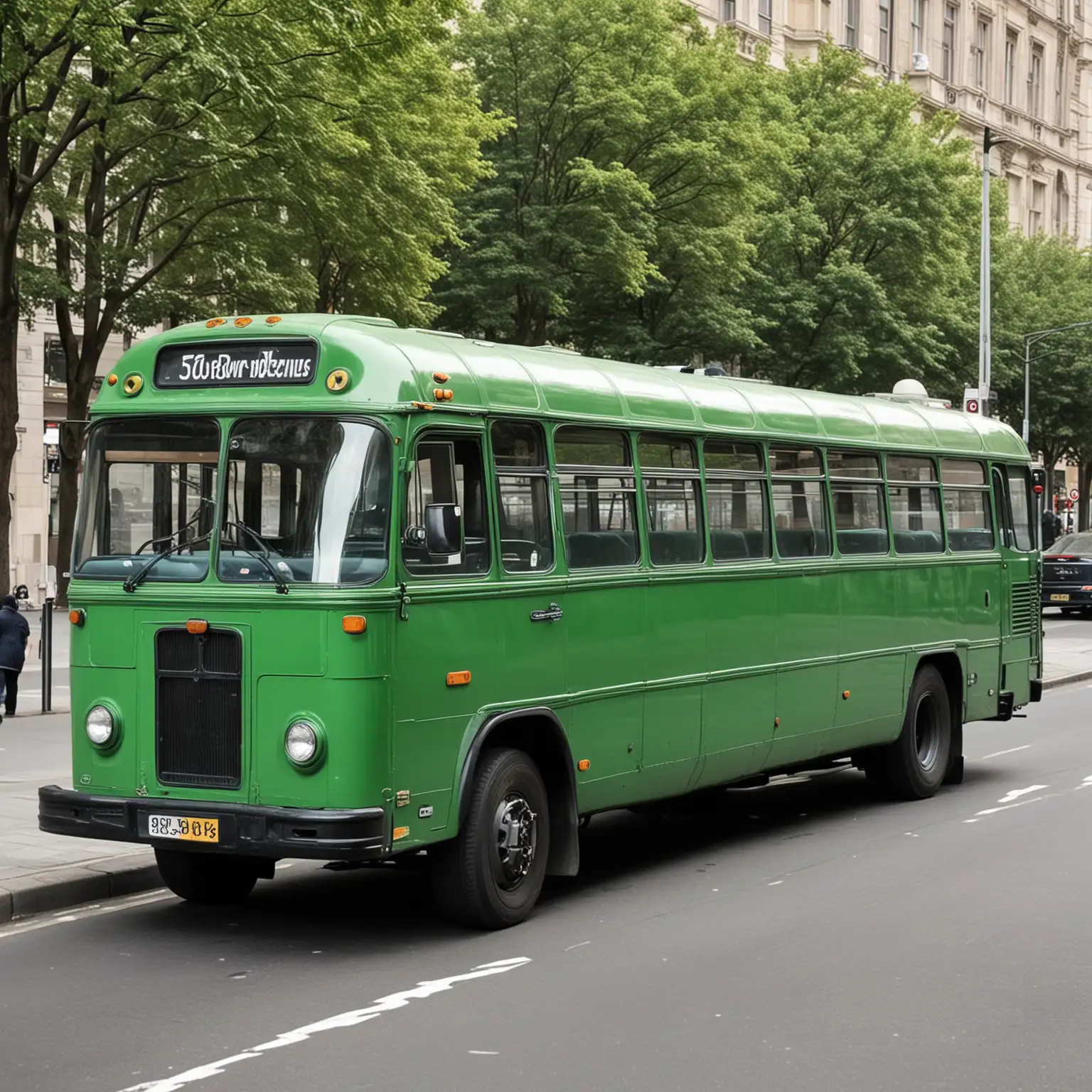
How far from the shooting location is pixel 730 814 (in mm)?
13328

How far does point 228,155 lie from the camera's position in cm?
2703

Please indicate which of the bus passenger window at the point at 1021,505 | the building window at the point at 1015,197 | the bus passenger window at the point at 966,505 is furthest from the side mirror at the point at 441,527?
the building window at the point at 1015,197

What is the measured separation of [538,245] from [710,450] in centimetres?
2547

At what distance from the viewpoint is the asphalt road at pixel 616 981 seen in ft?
21.3

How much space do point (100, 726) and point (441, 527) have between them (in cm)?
196

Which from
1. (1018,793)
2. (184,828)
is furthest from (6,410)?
(184,828)

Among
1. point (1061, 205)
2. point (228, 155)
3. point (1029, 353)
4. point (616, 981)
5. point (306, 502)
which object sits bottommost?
point (616, 981)

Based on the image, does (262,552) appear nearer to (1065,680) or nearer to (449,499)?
(449,499)

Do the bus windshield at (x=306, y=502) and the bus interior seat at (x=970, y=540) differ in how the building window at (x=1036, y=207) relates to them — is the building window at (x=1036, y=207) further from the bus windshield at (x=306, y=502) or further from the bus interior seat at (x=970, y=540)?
the bus windshield at (x=306, y=502)

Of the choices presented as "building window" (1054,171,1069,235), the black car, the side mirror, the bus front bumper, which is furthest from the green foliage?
the bus front bumper

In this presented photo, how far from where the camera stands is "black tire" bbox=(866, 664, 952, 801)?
1385cm

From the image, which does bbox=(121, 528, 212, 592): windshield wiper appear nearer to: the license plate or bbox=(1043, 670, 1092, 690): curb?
the license plate

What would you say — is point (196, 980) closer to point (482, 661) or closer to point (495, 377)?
point (482, 661)

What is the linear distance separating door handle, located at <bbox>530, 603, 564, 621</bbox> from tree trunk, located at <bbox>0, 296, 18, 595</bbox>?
701 inches
